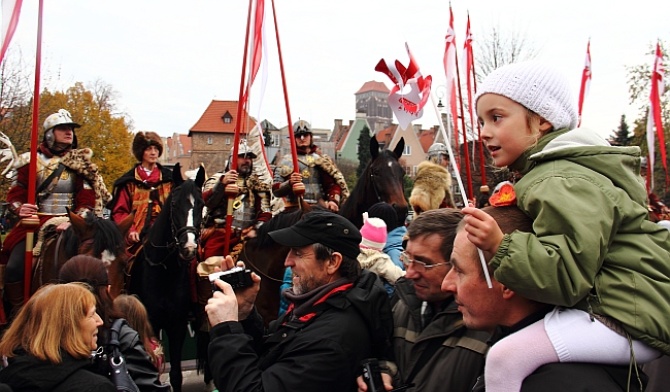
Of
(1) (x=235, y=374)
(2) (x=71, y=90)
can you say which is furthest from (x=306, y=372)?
(2) (x=71, y=90)

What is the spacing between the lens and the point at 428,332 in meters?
2.83

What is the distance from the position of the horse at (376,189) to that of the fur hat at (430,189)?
1.72 feet

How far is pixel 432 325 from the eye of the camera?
2.85 meters

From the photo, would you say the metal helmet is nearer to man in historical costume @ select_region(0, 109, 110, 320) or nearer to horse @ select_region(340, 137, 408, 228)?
horse @ select_region(340, 137, 408, 228)

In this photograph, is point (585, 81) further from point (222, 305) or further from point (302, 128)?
point (222, 305)

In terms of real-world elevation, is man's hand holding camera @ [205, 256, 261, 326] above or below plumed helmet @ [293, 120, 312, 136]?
below

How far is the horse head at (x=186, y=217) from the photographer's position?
7000mm

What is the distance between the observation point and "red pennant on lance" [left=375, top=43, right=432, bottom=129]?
361cm

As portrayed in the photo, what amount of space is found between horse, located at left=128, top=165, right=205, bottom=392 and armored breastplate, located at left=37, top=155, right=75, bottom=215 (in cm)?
171

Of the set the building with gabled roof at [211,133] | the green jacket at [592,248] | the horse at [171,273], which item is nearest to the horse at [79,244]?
the horse at [171,273]

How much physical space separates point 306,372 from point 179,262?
515 cm

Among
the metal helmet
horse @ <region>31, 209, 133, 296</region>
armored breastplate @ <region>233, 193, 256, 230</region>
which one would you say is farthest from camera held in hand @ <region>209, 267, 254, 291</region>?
the metal helmet

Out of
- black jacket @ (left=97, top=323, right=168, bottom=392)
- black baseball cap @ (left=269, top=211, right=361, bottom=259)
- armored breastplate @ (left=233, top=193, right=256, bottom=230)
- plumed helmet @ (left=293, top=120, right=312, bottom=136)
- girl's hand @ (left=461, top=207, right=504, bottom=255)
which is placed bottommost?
black jacket @ (left=97, top=323, right=168, bottom=392)

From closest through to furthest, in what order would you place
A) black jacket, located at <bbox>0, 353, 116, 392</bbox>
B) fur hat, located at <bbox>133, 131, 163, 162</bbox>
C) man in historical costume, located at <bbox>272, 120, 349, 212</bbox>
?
black jacket, located at <bbox>0, 353, 116, 392</bbox>, fur hat, located at <bbox>133, 131, 163, 162</bbox>, man in historical costume, located at <bbox>272, 120, 349, 212</bbox>
